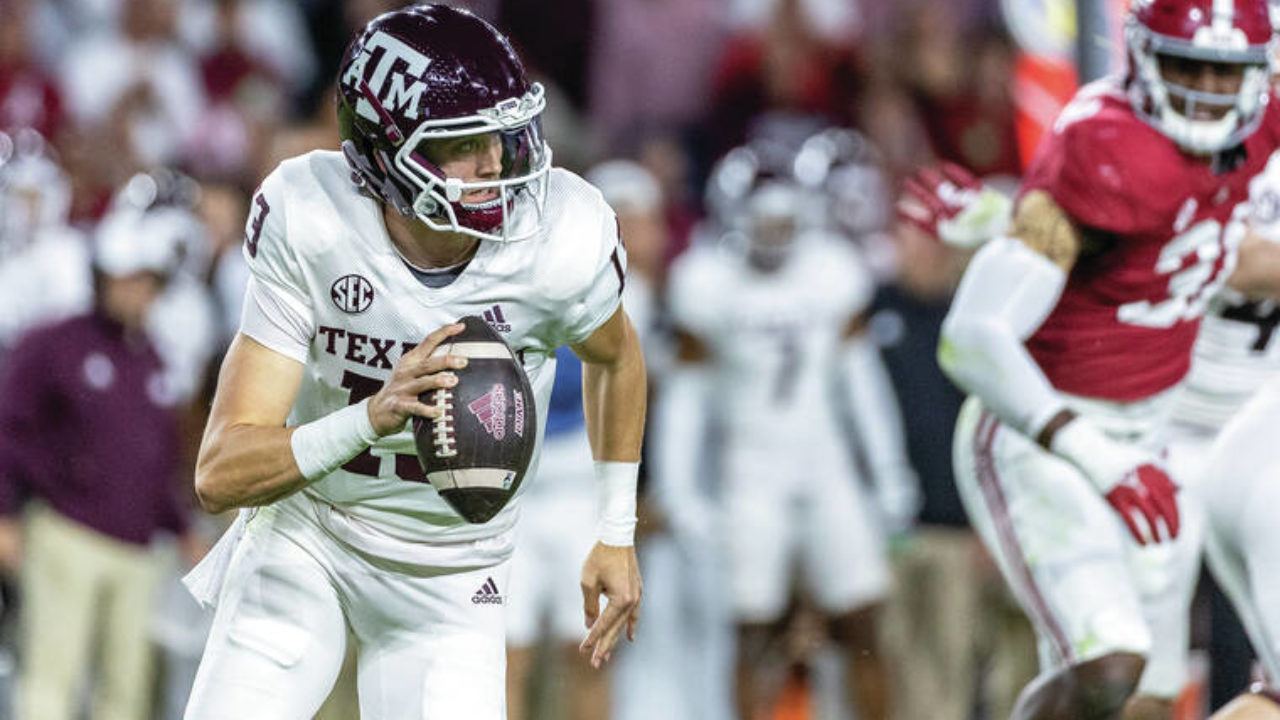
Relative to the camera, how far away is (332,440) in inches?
140

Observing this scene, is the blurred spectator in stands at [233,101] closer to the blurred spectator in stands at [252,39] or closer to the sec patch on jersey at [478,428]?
the blurred spectator in stands at [252,39]

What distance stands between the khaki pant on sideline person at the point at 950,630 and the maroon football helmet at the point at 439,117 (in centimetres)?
401

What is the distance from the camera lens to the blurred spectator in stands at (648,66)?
31.1ft

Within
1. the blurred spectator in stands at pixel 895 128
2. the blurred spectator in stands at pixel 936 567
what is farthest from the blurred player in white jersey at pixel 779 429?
the blurred spectator in stands at pixel 895 128

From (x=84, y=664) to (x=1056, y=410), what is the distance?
3496 mm

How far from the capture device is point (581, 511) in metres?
7.06

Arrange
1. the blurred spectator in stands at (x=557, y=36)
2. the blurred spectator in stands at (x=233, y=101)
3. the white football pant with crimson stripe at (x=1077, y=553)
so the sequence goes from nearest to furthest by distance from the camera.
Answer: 1. the white football pant with crimson stripe at (x=1077, y=553)
2. the blurred spectator in stands at (x=233, y=101)
3. the blurred spectator in stands at (x=557, y=36)

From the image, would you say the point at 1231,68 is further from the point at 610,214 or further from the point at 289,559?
the point at 289,559

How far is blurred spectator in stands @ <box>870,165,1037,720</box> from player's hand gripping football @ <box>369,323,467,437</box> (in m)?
4.26

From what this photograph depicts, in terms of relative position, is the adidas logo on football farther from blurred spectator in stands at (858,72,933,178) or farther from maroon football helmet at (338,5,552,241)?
blurred spectator in stands at (858,72,933,178)

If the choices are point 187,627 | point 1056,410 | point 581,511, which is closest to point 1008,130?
point 581,511

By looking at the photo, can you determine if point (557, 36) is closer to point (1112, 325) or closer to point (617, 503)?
point (1112, 325)

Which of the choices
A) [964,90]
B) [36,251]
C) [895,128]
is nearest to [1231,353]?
[895,128]

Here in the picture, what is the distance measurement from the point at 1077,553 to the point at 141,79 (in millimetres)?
5418
